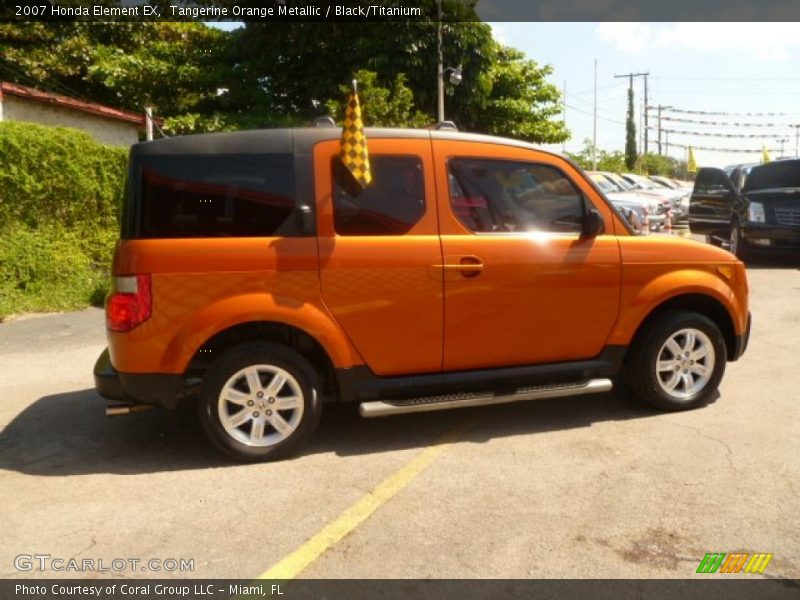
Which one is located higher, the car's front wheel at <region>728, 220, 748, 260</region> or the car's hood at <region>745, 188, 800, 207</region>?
the car's hood at <region>745, 188, 800, 207</region>

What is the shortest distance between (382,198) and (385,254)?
34 centimetres

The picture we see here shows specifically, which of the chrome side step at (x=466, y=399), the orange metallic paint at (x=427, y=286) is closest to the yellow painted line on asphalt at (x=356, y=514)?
the chrome side step at (x=466, y=399)

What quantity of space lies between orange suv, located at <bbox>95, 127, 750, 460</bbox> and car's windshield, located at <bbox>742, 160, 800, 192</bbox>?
9.45 meters

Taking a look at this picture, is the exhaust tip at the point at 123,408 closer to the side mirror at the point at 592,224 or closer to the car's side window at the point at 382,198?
the car's side window at the point at 382,198

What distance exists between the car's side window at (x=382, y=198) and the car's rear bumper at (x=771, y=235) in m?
10.2

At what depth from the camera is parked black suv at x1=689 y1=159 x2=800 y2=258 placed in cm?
1204

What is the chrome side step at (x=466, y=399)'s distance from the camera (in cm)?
406

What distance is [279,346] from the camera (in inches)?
157

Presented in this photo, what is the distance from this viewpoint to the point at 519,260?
168 inches

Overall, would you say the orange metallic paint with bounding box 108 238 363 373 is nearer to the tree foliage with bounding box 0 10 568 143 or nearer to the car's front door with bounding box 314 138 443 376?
the car's front door with bounding box 314 138 443 376

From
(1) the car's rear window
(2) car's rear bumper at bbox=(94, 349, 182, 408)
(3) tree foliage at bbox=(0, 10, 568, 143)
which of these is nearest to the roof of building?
(3) tree foliage at bbox=(0, 10, 568, 143)

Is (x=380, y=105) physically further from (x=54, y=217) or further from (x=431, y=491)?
(x=431, y=491)

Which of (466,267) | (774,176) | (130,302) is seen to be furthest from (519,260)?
(774,176)

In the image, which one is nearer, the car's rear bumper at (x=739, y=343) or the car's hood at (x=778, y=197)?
the car's rear bumper at (x=739, y=343)
